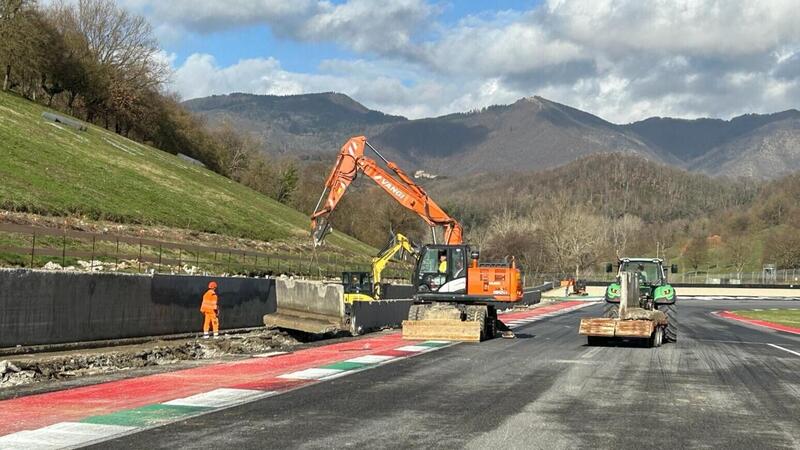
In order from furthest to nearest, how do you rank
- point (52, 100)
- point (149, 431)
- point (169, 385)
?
point (52, 100), point (169, 385), point (149, 431)

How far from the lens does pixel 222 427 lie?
998 cm

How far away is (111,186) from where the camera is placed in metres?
47.2

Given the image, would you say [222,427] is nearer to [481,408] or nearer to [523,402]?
[481,408]

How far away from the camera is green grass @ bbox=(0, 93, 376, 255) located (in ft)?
127

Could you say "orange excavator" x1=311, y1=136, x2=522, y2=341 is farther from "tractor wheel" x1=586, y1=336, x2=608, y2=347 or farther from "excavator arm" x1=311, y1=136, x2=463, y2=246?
"excavator arm" x1=311, y1=136, x2=463, y2=246

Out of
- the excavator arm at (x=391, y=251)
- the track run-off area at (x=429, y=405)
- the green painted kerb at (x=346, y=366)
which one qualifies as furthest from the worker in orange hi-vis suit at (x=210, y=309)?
the excavator arm at (x=391, y=251)

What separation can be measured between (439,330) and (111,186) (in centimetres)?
2930

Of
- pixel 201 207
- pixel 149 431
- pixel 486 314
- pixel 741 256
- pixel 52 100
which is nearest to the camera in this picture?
pixel 149 431

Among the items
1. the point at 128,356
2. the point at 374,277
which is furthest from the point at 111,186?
the point at 128,356

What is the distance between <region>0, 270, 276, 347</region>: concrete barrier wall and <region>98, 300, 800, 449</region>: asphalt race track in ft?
19.9

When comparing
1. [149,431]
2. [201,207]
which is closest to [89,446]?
[149,431]

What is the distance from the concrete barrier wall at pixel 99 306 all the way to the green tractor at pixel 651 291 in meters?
11.6

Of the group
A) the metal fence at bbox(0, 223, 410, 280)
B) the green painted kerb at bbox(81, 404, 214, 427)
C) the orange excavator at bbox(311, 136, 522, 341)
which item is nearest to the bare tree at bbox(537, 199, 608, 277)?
the metal fence at bbox(0, 223, 410, 280)

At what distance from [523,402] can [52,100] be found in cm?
7249
